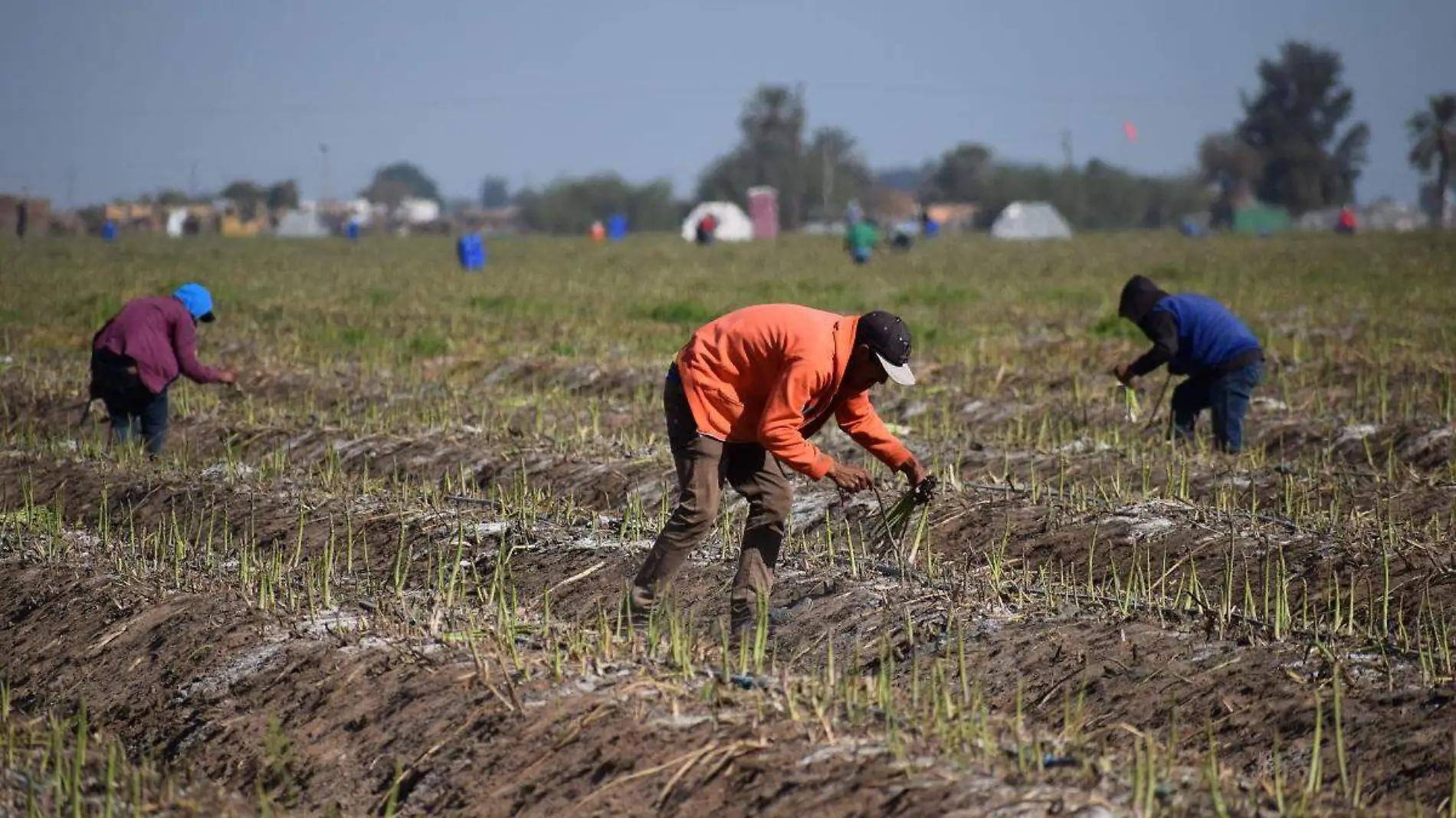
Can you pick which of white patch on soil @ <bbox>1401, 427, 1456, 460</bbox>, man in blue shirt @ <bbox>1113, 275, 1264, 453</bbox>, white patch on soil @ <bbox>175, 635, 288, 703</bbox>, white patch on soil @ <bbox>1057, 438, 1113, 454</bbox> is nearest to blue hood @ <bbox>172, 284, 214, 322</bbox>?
white patch on soil @ <bbox>175, 635, 288, 703</bbox>

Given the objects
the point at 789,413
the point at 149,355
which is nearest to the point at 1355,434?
the point at 789,413

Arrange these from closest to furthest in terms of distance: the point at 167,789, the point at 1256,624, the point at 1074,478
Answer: the point at 167,789 < the point at 1256,624 < the point at 1074,478

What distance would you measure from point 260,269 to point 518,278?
6.80 metres

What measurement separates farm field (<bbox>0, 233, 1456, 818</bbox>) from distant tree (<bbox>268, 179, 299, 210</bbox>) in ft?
363

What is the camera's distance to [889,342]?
556cm

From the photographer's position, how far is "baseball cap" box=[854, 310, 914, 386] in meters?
5.57

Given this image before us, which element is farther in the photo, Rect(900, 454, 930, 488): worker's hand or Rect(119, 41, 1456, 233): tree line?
Rect(119, 41, 1456, 233): tree line

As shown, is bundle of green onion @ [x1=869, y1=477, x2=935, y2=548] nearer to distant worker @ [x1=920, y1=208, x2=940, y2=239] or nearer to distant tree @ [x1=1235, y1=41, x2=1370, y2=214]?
distant worker @ [x1=920, y1=208, x2=940, y2=239]

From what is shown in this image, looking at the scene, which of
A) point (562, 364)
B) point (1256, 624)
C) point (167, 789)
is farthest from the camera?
point (562, 364)

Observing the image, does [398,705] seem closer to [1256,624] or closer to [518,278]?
[1256,624]

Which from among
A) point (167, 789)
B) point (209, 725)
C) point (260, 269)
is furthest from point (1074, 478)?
point (260, 269)

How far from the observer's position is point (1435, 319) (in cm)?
1817

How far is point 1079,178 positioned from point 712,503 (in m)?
107

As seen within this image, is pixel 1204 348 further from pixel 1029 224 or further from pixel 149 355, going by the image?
pixel 1029 224
